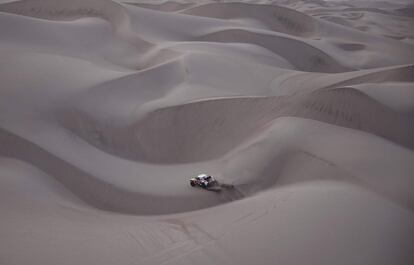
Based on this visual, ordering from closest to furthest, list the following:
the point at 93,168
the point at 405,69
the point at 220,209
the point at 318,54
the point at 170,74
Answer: the point at 220,209
the point at 93,168
the point at 405,69
the point at 170,74
the point at 318,54

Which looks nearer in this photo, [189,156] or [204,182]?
[204,182]

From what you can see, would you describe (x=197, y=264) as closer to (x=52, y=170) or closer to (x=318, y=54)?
(x=52, y=170)

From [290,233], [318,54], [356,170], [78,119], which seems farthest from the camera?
[318,54]

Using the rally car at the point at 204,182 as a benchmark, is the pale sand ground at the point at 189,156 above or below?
above

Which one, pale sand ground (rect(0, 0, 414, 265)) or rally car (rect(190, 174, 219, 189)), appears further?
rally car (rect(190, 174, 219, 189))

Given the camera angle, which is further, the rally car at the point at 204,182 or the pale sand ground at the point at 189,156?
the rally car at the point at 204,182

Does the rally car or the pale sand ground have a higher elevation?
the pale sand ground

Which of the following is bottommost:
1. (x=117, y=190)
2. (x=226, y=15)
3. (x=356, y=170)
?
(x=117, y=190)

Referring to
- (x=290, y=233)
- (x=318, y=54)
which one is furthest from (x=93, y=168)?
(x=318, y=54)
